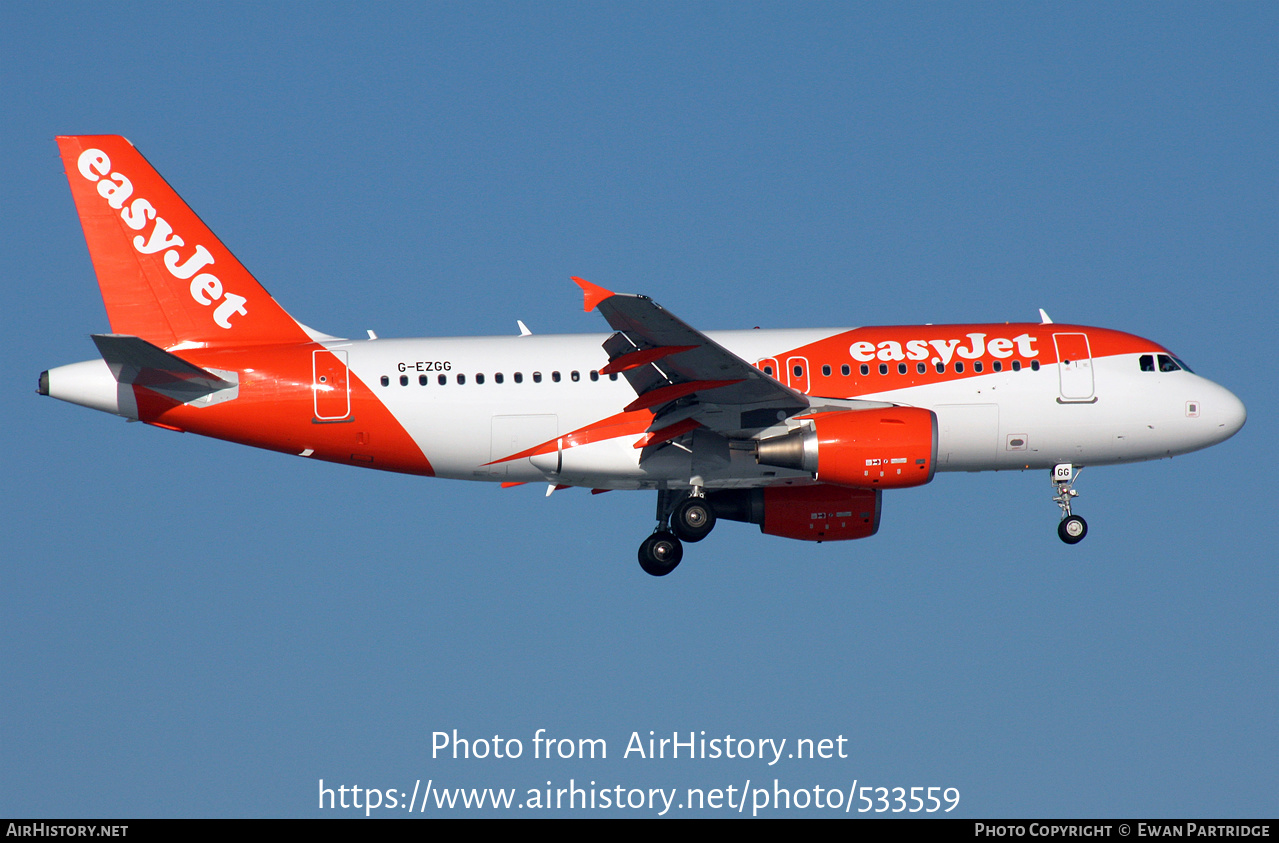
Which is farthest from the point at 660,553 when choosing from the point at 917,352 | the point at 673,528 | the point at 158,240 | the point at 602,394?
the point at 158,240

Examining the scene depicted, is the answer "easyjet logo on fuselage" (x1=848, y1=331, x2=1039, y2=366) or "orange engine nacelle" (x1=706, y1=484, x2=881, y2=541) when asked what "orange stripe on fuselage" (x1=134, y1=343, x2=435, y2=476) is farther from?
"easyjet logo on fuselage" (x1=848, y1=331, x2=1039, y2=366)

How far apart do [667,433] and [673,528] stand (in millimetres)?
3476

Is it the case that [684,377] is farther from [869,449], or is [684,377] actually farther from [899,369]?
[899,369]

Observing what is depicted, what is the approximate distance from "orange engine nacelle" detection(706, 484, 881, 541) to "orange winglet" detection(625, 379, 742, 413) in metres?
4.83

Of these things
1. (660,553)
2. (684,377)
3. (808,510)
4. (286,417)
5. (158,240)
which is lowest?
(660,553)

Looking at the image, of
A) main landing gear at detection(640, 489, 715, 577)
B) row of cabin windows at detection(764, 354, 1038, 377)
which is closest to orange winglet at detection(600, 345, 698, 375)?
row of cabin windows at detection(764, 354, 1038, 377)

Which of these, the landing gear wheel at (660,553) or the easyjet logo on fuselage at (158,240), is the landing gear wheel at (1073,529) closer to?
the landing gear wheel at (660,553)

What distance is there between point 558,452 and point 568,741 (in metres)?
7.29

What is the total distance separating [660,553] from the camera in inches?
1459

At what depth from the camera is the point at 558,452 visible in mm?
34719

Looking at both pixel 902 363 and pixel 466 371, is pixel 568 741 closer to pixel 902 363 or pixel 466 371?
pixel 466 371

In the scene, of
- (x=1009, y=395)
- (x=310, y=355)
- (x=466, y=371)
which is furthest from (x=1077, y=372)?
(x=310, y=355)

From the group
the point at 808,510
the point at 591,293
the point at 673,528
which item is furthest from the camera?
the point at 808,510

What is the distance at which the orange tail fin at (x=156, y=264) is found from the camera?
117ft
